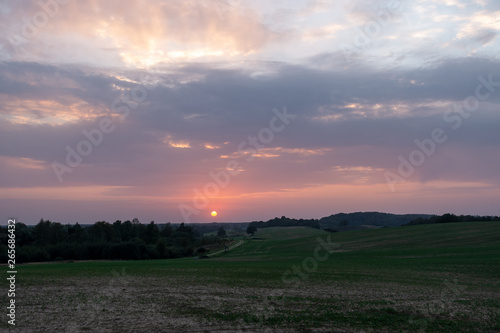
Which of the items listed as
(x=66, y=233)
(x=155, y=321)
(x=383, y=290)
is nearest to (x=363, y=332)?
(x=155, y=321)

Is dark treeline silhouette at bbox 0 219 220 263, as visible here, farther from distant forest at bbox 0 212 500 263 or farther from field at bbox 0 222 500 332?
field at bbox 0 222 500 332

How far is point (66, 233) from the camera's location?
11112 centimetres

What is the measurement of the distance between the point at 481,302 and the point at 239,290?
48.9ft

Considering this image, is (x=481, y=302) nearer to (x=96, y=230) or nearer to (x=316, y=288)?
(x=316, y=288)

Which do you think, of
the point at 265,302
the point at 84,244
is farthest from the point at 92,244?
the point at 265,302

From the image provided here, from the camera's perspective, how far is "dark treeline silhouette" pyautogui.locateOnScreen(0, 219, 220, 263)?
290 feet

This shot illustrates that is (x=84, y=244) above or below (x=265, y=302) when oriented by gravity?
below

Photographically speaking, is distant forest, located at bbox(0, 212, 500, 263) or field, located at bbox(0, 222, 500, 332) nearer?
field, located at bbox(0, 222, 500, 332)

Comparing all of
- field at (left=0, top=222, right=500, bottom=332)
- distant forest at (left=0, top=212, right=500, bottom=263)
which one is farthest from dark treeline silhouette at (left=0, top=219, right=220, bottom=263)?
field at (left=0, top=222, right=500, bottom=332)

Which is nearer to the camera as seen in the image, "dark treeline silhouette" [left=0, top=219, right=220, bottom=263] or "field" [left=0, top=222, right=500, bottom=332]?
"field" [left=0, top=222, right=500, bottom=332]

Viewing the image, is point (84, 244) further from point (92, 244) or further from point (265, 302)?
point (265, 302)

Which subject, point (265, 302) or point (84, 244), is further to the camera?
point (84, 244)

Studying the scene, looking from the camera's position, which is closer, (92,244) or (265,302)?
(265,302)

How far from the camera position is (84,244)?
9456 centimetres
